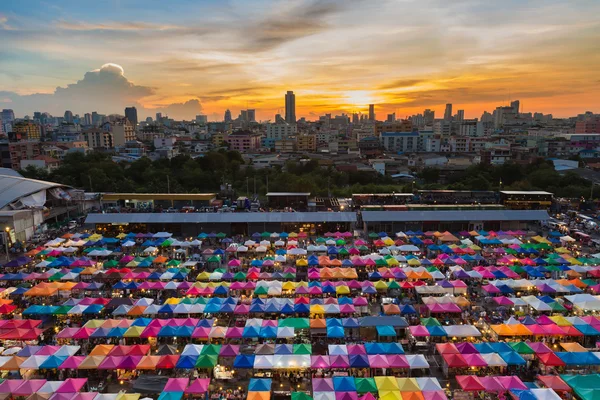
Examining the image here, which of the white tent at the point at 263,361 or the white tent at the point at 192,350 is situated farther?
the white tent at the point at 192,350

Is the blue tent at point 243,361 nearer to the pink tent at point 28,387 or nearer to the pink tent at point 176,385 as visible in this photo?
the pink tent at point 176,385

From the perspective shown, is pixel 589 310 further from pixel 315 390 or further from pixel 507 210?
pixel 507 210

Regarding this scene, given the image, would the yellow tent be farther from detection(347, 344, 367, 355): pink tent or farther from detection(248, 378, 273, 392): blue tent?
detection(248, 378, 273, 392): blue tent

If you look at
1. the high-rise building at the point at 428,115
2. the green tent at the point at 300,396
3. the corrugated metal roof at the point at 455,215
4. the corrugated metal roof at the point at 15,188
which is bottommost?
the green tent at the point at 300,396

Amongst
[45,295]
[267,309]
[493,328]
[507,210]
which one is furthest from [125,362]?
[507,210]

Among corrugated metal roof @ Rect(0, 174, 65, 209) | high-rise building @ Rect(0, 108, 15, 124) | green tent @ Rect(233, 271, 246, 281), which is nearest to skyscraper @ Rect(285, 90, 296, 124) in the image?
high-rise building @ Rect(0, 108, 15, 124)

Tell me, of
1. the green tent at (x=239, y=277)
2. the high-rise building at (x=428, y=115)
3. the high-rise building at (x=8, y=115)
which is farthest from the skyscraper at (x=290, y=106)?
the green tent at (x=239, y=277)

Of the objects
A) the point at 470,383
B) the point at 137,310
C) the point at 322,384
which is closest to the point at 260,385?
the point at 322,384
